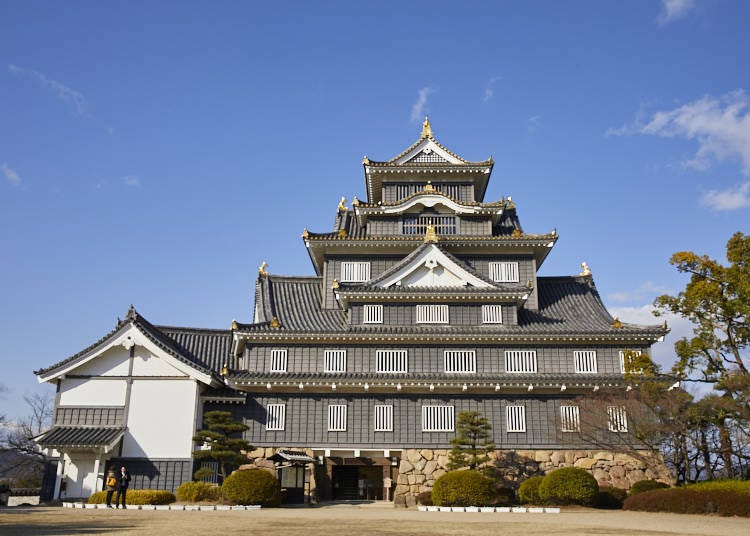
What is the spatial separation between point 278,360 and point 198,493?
8.52 meters

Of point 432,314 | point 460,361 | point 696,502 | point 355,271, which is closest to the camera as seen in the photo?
point 696,502

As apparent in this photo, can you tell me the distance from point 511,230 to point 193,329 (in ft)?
60.3

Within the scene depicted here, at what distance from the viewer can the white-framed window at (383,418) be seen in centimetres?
3164

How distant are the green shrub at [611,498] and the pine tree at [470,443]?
4566mm

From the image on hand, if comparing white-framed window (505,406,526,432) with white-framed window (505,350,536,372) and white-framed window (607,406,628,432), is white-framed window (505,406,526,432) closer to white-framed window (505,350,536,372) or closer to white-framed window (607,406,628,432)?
white-framed window (505,350,536,372)

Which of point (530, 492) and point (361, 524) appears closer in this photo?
point (361, 524)

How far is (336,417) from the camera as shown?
31.9 meters

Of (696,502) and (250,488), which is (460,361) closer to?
(250,488)

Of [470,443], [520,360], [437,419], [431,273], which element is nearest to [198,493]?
[470,443]

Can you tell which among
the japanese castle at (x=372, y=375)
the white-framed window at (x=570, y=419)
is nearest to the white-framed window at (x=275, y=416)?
the japanese castle at (x=372, y=375)

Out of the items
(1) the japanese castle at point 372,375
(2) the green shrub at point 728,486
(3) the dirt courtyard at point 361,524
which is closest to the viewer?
(3) the dirt courtyard at point 361,524

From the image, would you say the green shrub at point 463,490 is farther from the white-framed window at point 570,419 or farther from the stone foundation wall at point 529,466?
the white-framed window at point 570,419

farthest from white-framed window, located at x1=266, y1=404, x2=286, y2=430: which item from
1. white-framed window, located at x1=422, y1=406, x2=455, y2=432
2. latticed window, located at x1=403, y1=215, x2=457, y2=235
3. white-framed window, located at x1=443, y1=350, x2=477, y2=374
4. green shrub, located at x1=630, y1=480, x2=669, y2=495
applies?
green shrub, located at x1=630, y1=480, x2=669, y2=495

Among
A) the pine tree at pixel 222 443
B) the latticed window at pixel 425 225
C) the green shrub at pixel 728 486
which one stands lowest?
the green shrub at pixel 728 486
